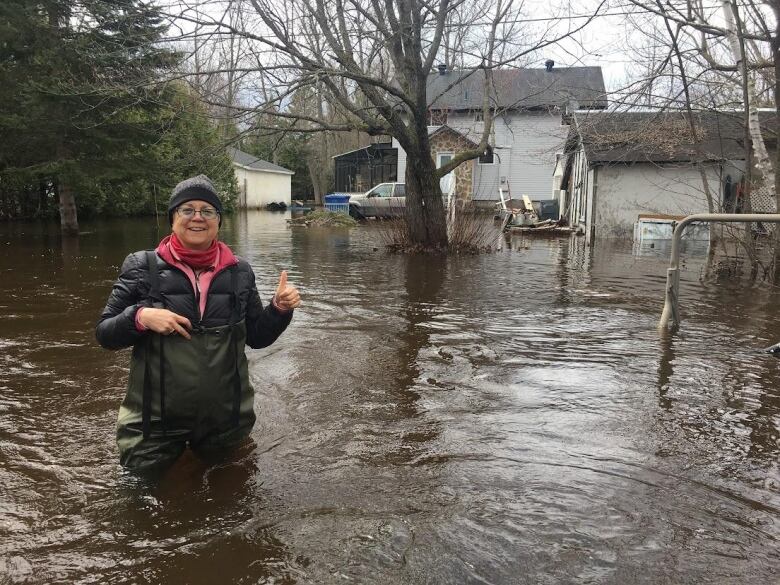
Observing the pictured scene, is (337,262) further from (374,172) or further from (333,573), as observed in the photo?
(374,172)

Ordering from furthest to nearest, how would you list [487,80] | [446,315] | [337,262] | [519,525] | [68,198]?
[68,198] → [487,80] → [337,262] → [446,315] → [519,525]

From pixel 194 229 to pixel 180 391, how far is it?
74cm

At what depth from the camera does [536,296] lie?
905 centimetres

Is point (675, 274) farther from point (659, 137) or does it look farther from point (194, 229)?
point (659, 137)

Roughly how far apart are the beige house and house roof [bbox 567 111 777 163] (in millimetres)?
27043

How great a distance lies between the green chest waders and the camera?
113 inches

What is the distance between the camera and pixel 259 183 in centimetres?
4538

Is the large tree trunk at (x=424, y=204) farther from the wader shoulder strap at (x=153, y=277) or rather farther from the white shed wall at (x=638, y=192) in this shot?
the wader shoulder strap at (x=153, y=277)

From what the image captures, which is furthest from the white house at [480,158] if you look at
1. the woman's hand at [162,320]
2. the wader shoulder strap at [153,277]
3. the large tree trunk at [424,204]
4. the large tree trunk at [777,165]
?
the woman's hand at [162,320]

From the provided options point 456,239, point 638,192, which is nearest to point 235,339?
point 456,239

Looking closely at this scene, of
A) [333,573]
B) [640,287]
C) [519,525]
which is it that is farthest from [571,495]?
[640,287]

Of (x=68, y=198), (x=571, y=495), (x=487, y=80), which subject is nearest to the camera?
(x=571, y=495)

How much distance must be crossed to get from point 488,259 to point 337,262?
3244 millimetres

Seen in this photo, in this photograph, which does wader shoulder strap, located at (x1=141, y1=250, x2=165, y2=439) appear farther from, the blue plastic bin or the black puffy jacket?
the blue plastic bin
